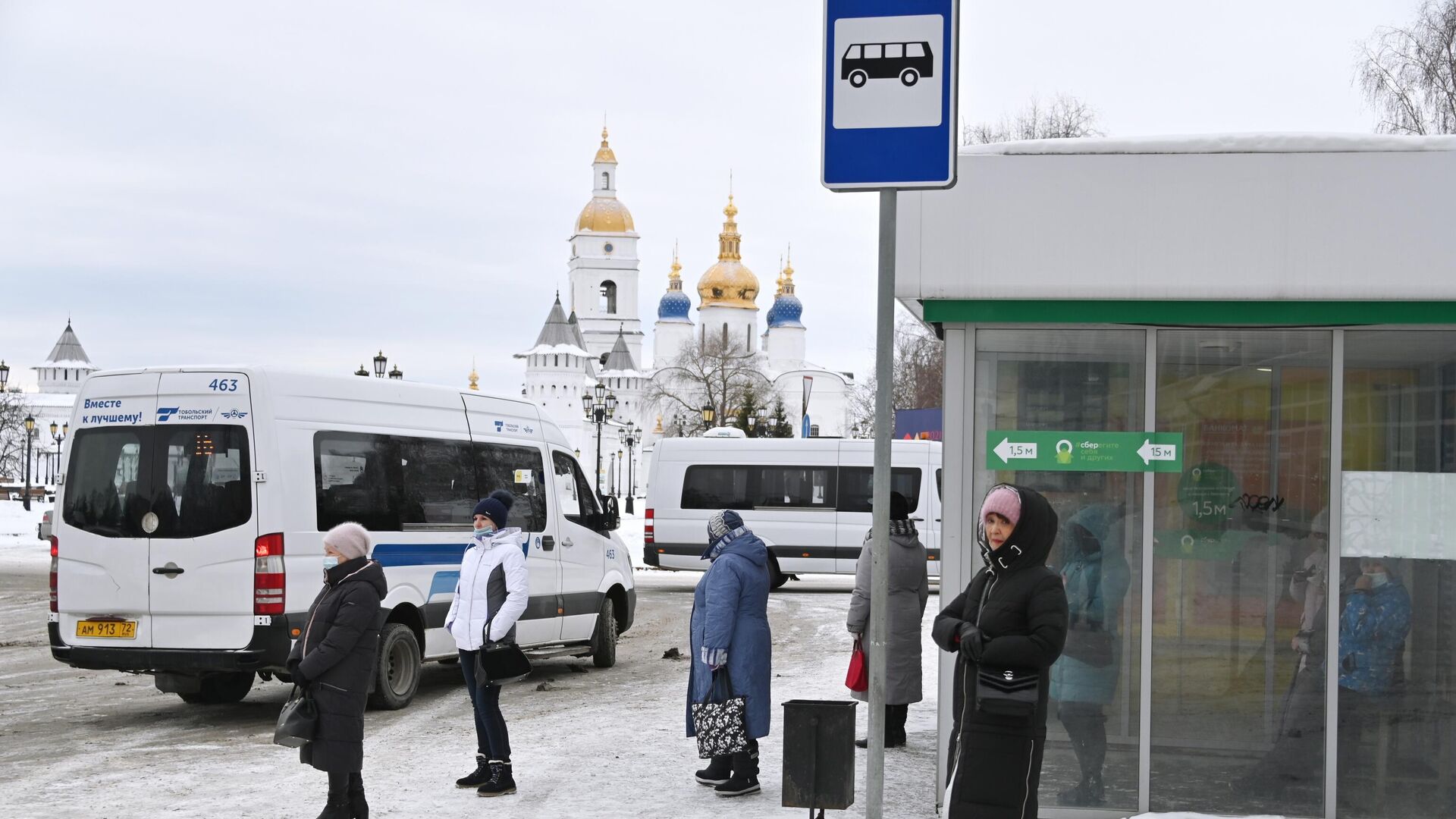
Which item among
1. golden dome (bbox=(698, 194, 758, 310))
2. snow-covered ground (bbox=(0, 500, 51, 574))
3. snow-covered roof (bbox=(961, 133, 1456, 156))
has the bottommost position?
snow-covered ground (bbox=(0, 500, 51, 574))

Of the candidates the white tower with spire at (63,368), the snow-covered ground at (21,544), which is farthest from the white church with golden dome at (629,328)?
the snow-covered ground at (21,544)

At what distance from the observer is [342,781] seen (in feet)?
22.3

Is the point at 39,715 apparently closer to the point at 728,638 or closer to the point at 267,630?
the point at 267,630

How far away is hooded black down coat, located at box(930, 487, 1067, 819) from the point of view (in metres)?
5.23

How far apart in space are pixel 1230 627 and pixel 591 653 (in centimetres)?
827

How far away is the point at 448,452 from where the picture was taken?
39.8 ft

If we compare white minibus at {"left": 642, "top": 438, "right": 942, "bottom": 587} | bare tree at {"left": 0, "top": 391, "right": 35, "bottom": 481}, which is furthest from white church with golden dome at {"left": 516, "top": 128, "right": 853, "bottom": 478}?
white minibus at {"left": 642, "top": 438, "right": 942, "bottom": 587}

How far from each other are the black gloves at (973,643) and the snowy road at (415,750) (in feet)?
8.49

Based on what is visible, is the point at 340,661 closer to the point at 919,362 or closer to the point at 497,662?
the point at 497,662

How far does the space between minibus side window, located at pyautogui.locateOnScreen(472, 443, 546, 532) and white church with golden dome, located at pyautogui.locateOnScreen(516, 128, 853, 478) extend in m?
117

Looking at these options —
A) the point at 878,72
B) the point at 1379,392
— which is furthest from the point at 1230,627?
the point at 878,72

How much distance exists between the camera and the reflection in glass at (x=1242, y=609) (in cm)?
704

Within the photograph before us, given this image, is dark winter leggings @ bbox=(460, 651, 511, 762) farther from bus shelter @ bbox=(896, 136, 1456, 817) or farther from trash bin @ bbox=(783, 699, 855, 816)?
bus shelter @ bbox=(896, 136, 1456, 817)

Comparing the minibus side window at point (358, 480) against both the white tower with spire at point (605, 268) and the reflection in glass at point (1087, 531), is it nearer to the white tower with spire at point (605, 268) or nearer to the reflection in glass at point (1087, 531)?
the reflection in glass at point (1087, 531)
